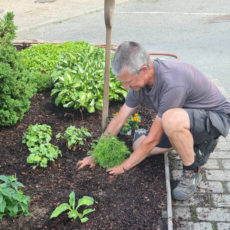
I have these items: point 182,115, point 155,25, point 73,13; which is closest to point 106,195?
point 182,115

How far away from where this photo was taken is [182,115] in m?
3.32

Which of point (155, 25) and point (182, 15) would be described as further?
point (182, 15)

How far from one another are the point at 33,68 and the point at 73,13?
582cm

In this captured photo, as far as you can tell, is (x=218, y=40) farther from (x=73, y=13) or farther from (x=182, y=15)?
(x=73, y=13)

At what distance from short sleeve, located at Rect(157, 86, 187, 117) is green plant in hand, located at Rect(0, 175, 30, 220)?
142 cm

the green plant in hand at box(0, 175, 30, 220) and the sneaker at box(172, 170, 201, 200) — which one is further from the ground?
the green plant in hand at box(0, 175, 30, 220)

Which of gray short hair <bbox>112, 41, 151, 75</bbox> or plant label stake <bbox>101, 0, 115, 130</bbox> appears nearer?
gray short hair <bbox>112, 41, 151, 75</bbox>

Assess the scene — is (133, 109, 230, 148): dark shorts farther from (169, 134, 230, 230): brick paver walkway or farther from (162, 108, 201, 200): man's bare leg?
(169, 134, 230, 230): brick paver walkway

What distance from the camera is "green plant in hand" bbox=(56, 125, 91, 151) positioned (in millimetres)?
3855

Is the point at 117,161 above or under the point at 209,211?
above

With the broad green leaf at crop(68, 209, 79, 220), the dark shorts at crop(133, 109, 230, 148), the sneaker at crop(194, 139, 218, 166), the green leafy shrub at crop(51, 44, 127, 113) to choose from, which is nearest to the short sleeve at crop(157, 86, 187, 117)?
the dark shorts at crop(133, 109, 230, 148)

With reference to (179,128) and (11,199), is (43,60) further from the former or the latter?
(11,199)

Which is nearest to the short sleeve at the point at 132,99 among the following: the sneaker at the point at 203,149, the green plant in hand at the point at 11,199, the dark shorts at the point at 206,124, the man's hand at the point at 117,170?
the dark shorts at the point at 206,124

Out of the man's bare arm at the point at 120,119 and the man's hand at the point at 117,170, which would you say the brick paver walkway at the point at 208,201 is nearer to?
the man's hand at the point at 117,170
